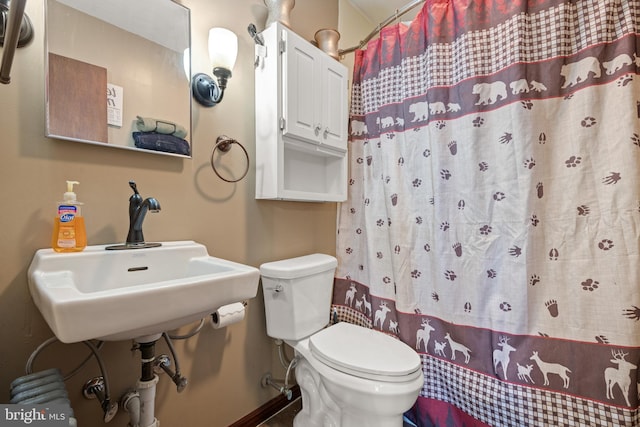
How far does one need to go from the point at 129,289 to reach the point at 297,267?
0.75 meters

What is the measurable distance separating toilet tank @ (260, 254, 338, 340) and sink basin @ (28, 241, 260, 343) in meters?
0.36

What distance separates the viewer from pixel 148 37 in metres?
1.00

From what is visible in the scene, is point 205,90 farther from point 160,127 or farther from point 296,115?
point 296,115

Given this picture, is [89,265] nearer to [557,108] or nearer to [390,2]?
[557,108]

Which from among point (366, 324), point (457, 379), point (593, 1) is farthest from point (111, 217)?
point (593, 1)

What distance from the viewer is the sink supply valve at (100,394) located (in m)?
0.84

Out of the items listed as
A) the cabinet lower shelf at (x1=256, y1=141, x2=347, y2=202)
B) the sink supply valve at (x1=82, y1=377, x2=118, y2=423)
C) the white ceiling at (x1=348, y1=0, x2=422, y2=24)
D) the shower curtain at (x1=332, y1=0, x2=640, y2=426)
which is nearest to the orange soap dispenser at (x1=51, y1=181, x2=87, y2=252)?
the sink supply valve at (x1=82, y1=377, x2=118, y2=423)

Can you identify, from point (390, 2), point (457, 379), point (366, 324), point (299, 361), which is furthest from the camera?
point (390, 2)

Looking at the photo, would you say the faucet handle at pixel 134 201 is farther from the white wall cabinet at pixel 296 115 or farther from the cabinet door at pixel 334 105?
the cabinet door at pixel 334 105

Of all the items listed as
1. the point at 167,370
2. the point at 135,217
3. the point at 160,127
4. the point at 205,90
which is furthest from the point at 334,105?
the point at 167,370

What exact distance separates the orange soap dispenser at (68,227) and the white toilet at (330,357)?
0.68 metres

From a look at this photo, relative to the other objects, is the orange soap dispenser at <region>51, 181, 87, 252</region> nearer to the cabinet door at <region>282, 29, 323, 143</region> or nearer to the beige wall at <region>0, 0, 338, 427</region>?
the beige wall at <region>0, 0, 338, 427</region>

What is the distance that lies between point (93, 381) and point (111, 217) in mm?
521

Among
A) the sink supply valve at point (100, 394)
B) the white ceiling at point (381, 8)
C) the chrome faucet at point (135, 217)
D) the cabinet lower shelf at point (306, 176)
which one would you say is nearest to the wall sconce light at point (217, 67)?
the cabinet lower shelf at point (306, 176)
